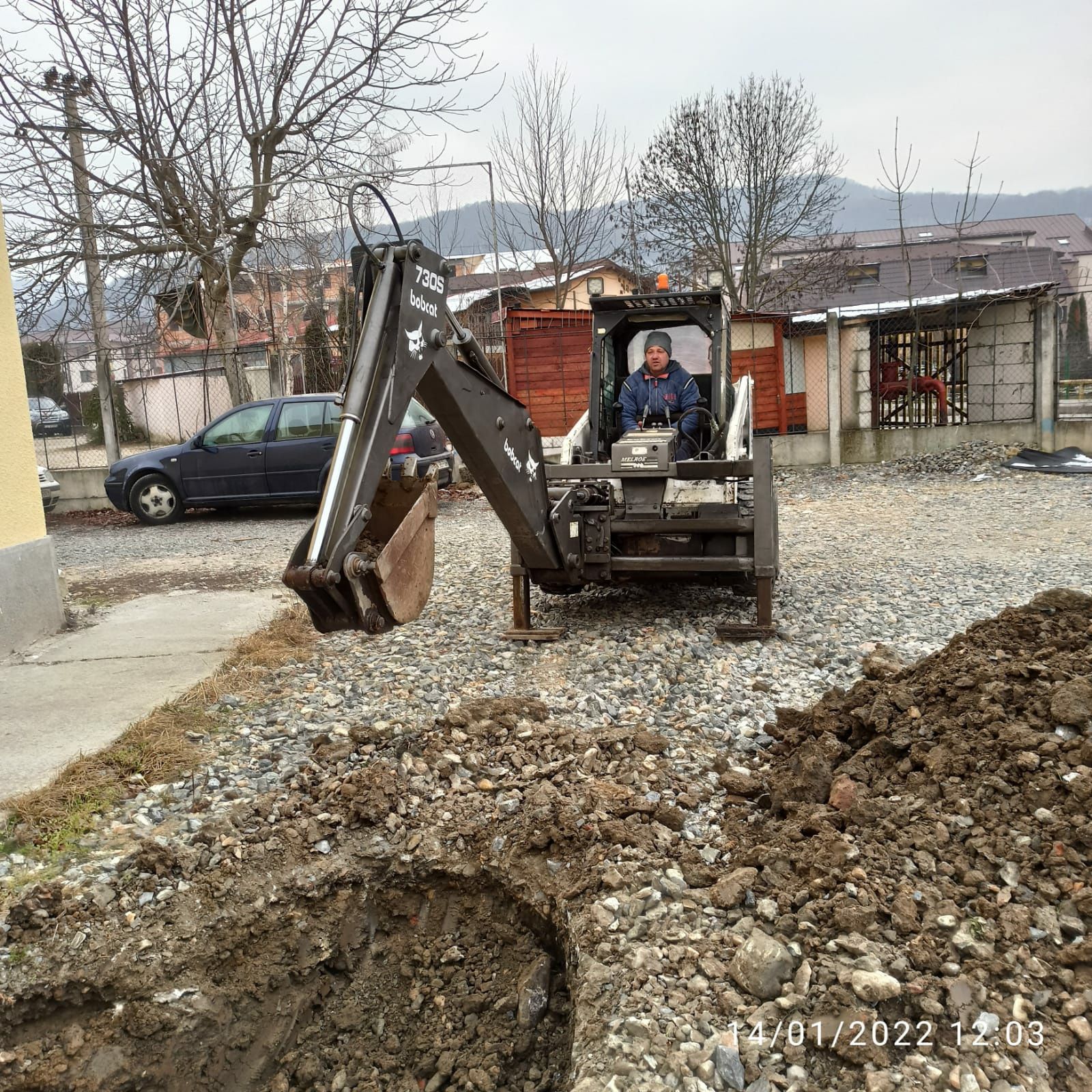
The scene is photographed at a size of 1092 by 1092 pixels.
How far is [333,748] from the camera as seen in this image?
4.54 metres

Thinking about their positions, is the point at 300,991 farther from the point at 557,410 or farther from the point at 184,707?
the point at 557,410

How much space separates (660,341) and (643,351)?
1.04ft

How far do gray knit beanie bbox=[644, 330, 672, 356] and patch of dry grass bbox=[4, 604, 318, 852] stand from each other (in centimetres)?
382

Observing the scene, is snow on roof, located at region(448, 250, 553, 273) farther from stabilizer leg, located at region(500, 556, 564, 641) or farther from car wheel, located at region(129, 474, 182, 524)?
stabilizer leg, located at region(500, 556, 564, 641)

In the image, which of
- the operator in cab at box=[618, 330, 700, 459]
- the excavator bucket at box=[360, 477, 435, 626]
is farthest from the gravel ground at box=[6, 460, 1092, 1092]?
the operator in cab at box=[618, 330, 700, 459]

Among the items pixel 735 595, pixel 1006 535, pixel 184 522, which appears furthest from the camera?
pixel 184 522

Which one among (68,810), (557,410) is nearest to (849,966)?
(68,810)

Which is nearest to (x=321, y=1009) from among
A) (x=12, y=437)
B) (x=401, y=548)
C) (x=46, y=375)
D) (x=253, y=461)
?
(x=401, y=548)

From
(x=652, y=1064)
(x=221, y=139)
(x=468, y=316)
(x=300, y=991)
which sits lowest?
(x=300, y=991)

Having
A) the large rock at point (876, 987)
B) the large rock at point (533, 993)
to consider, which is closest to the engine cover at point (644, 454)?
the large rock at point (533, 993)

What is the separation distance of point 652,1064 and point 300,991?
1434mm

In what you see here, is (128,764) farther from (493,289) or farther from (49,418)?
(49,418)

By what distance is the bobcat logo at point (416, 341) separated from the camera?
3863mm

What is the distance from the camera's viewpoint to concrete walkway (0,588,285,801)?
181 inches
